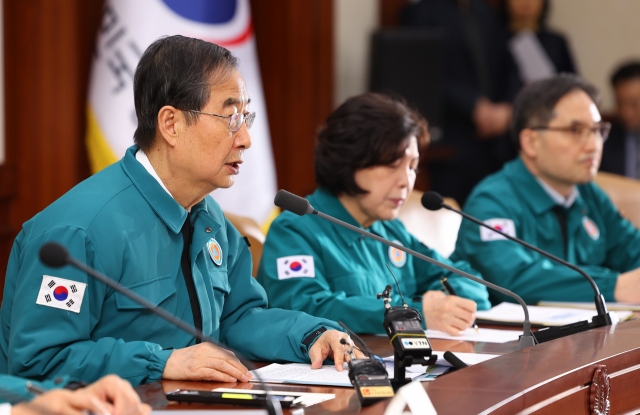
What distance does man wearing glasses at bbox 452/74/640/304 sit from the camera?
9.99ft

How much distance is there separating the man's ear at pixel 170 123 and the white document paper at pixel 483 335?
0.79 metres

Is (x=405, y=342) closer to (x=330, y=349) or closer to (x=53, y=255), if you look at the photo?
(x=330, y=349)

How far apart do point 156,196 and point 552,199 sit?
1.69 m

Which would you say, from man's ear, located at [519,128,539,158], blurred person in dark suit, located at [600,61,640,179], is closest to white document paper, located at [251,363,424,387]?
man's ear, located at [519,128,539,158]

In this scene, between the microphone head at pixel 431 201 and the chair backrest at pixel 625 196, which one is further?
the chair backrest at pixel 625 196

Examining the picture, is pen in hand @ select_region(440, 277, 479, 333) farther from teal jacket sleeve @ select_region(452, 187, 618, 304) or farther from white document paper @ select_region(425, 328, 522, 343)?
teal jacket sleeve @ select_region(452, 187, 618, 304)

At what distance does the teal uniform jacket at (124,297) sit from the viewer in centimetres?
171

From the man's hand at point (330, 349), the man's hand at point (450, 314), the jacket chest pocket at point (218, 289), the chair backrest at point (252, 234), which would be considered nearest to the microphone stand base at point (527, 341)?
the man's hand at point (450, 314)

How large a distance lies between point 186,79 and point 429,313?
872 mm

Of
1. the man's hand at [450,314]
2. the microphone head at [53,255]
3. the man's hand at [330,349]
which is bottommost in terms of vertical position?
the man's hand at [450,314]

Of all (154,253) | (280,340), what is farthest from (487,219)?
(154,253)

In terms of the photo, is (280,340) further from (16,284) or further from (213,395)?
(16,284)

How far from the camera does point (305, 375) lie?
1.82m

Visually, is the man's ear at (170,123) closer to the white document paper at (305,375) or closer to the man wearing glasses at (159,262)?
the man wearing glasses at (159,262)
